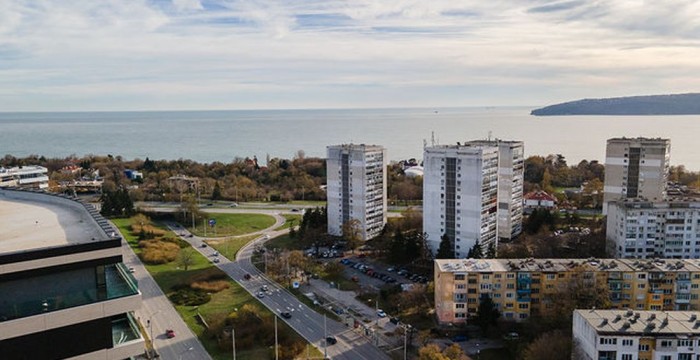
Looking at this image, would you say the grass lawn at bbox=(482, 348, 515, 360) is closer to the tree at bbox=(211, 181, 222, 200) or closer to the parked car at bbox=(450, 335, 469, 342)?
the parked car at bbox=(450, 335, 469, 342)

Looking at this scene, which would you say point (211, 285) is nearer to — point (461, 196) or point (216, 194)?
point (461, 196)

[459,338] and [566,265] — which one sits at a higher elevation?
[566,265]

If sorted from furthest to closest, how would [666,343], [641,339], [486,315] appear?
[486,315], [641,339], [666,343]

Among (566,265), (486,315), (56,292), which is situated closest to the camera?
(56,292)

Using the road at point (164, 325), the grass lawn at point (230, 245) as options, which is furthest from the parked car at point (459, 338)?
the grass lawn at point (230, 245)

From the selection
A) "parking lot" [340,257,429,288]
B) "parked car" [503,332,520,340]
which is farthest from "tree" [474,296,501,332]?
"parking lot" [340,257,429,288]

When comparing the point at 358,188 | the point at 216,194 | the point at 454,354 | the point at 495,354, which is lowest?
the point at 495,354

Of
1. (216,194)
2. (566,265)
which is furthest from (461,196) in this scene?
(216,194)
